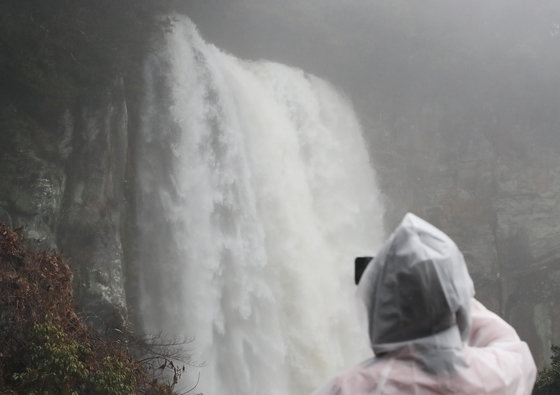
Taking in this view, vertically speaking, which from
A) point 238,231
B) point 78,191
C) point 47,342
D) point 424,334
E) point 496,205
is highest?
point 78,191

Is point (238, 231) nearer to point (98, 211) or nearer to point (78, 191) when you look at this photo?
point (98, 211)

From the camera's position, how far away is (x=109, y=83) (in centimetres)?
1214

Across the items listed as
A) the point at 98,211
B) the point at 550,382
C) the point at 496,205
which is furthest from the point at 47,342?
the point at 496,205

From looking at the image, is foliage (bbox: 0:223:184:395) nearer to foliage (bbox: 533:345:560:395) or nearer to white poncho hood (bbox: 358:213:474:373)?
white poncho hood (bbox: 358:213:474:373)

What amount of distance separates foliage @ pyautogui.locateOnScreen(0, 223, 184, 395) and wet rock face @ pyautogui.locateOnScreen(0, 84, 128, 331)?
6.61ft

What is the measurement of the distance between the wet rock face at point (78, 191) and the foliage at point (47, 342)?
2014mm

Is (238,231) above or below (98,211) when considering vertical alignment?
below

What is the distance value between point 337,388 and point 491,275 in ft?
61.8

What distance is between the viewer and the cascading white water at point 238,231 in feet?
38.9

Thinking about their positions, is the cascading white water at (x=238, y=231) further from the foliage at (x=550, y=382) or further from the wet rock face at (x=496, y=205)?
the foliage at (x=550, y=382)

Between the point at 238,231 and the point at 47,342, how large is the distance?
22.5 feet

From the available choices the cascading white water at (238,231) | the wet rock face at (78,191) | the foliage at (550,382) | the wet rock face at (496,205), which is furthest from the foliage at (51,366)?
the wet rock face at (496,205)

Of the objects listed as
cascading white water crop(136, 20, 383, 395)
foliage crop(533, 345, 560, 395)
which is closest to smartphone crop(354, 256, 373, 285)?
foliage crop(533, 345, 560, 395)

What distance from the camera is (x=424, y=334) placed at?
1.37 meters
